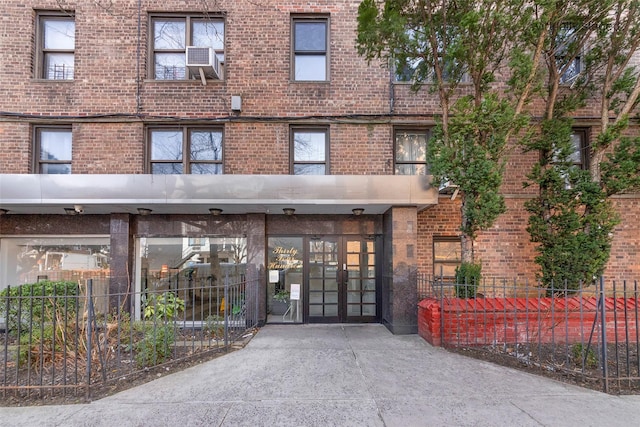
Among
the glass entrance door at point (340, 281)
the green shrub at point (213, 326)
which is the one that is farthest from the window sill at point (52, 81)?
the glass entrance door at point (340, 281)

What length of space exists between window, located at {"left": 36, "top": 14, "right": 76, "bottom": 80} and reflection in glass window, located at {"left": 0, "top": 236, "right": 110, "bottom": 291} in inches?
156

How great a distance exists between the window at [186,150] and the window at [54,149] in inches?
76.6

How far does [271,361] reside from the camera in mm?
5344

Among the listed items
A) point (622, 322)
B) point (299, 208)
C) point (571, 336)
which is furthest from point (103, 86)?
point (622, 322)

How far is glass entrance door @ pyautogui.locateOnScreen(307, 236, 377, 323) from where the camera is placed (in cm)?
799

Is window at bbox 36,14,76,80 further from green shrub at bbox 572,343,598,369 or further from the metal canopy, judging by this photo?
green shrub at bbox 572,343,598,369

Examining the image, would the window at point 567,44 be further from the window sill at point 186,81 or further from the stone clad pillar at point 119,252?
the stone clad pillar at point 119,252

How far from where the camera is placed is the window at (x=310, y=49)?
8195 millimetres

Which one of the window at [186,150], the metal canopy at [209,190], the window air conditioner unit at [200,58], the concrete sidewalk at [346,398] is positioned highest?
the window air conditioner unit at [200,58]

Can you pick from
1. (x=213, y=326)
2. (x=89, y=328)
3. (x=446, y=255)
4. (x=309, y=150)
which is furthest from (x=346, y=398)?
(x=309, y=150)

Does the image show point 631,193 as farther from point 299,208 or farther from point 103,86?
point 103,86

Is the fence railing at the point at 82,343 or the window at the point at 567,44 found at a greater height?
the window at the point at 567,44

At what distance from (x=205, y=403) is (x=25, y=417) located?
1914 mm

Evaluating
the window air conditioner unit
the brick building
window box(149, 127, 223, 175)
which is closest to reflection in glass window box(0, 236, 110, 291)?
the brick building
